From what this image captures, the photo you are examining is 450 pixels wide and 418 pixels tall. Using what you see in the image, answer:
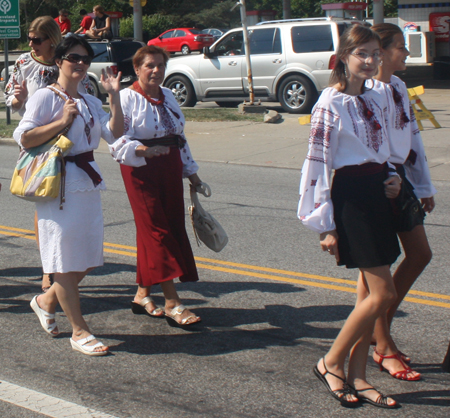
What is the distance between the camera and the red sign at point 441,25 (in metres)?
28.6

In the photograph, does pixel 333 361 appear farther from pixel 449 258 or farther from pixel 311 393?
pixel 449 258

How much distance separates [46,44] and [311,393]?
3268 mm

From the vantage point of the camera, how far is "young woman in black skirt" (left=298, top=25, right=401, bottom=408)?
3.44m

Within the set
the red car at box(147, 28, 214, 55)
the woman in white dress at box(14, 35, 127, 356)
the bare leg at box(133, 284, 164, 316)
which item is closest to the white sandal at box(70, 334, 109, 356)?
the woman in white dress at box(14, 35, 127, 356)

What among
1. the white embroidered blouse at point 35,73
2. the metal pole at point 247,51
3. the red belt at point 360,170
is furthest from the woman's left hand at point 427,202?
the metal pole at point 247,51

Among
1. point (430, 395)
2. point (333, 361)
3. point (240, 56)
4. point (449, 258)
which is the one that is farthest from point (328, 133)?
point (240, 56)

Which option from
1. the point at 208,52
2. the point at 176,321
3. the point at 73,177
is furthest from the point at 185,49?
the point at 73,177

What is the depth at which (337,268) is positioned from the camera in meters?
6.13

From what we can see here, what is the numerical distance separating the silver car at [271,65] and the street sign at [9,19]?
3887 mm

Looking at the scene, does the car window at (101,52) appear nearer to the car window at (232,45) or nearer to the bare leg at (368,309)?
the car window at (232,45)

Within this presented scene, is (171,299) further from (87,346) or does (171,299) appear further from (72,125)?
(72,125)

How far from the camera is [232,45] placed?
1783 cm

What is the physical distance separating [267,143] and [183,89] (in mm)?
5888

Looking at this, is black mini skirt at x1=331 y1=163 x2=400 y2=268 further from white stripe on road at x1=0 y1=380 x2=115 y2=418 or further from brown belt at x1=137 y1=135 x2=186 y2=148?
brown belt at x1=137 y1=135 x2=186 y2=148
